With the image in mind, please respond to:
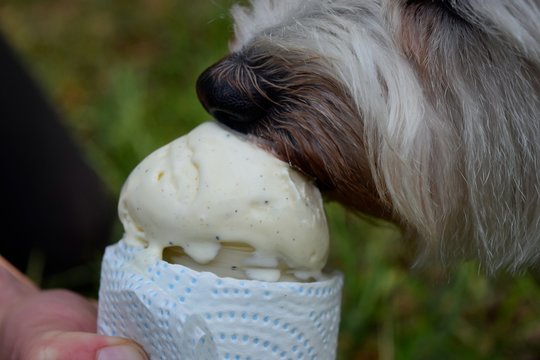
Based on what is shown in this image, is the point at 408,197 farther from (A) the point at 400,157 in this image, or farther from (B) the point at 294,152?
(B) the point at 294,152

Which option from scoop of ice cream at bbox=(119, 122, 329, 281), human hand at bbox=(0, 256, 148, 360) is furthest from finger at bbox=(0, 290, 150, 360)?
scoop of ice cream at bbox=(119, 122, 329, 281)

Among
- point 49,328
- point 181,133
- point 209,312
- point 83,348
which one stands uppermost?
point 209,312

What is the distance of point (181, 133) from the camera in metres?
2.97

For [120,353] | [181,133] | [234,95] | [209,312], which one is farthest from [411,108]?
[181,133]

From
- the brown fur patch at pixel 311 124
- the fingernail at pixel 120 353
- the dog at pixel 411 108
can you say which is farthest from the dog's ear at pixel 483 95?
the fingernail at pixel 120 353

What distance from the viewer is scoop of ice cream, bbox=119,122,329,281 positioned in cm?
120

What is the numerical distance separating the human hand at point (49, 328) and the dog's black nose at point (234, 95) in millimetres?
380

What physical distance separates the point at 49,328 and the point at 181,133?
1.56m

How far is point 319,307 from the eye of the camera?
126 centimetres

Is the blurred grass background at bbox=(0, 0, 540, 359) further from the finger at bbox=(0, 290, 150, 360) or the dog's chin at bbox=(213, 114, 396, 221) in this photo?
the finger at bbox=(0, 290, 150, 360)

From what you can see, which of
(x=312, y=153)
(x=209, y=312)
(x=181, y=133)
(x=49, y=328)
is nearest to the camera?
(x=209, y=312)

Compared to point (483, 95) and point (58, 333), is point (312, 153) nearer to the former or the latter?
point (483, 95)

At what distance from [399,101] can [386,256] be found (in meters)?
1.21

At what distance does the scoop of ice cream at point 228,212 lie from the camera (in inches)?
47.3
